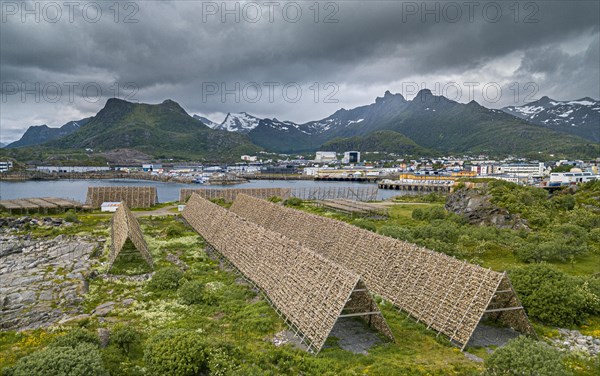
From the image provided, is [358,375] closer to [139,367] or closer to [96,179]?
[139,367]

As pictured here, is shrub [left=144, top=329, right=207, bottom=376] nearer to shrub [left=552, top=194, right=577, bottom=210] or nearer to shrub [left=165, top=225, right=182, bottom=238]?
shrub [left=165, top=225, right=182, bottom=238]

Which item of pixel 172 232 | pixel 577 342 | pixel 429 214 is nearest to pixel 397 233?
pixel 577 342

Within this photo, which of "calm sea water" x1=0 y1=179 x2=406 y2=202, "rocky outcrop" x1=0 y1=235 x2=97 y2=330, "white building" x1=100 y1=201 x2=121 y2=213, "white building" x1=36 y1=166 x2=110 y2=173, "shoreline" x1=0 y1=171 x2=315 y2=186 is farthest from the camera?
"white building" x1=36 y1=166 x2=110 y2=173

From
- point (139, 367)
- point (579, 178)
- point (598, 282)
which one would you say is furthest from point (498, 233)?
point (579, 178)

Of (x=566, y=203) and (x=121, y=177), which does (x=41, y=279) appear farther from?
(x=121, y=177)

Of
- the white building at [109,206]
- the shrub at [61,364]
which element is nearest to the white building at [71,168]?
the white building at [109,206]

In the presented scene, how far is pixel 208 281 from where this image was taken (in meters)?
23.7

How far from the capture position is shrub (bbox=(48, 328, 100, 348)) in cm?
1361

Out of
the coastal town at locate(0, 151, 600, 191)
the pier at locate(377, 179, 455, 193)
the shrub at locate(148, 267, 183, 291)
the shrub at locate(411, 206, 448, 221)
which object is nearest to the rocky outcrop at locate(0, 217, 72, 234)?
the shrub at locate(148, 267, 183, 291)

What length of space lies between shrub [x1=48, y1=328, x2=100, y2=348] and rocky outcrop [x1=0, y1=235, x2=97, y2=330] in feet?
15.2

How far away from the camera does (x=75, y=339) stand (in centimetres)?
1384

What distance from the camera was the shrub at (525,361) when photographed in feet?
38.2

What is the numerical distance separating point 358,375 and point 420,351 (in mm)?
3662

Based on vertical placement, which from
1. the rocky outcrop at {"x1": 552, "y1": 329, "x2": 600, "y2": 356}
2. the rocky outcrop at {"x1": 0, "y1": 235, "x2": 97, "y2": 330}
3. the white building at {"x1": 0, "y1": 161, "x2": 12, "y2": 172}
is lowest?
the rocky outcrop at {"x1": 552, "y1": 329, "x2": 600, "y2": 356}
